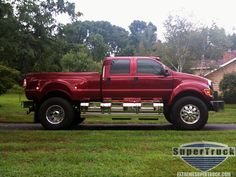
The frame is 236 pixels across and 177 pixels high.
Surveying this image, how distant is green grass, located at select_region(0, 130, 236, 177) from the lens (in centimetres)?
704

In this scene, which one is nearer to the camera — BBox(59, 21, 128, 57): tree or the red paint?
the red paint

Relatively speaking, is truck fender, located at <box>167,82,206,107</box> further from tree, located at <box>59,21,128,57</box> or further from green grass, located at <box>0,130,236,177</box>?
tree, located at <box>59,21,128,57</box>

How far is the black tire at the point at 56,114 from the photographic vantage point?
13422 millimetres

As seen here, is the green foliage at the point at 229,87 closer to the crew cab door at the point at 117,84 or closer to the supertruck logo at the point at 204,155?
the crew cab door at the point at 117,84

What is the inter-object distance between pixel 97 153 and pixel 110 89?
5147mm

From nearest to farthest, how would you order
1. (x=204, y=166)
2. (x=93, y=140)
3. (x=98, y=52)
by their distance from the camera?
(x=204, y=166)
(x=93, y=140)
(x=98, y=52)

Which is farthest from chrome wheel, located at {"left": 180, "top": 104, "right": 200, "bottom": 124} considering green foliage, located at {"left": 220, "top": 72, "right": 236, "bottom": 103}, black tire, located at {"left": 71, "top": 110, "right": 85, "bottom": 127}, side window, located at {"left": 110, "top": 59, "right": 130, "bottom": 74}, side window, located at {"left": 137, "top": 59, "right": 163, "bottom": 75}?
green foliage, located at {"left": 220, "top": 72, "right": 236, "bottom": 103}

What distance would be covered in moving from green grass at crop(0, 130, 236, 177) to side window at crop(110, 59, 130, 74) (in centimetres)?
246

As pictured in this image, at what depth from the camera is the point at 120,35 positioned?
109000mm

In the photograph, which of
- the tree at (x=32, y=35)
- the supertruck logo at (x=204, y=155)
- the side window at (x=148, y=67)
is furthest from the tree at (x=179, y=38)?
the supertruck logo at (x=204, y=155)

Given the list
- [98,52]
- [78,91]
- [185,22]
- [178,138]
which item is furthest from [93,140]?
[98,52]

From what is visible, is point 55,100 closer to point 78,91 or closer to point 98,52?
point 78,91

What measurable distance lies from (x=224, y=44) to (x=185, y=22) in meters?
4.39

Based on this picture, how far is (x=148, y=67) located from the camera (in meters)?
13.8
